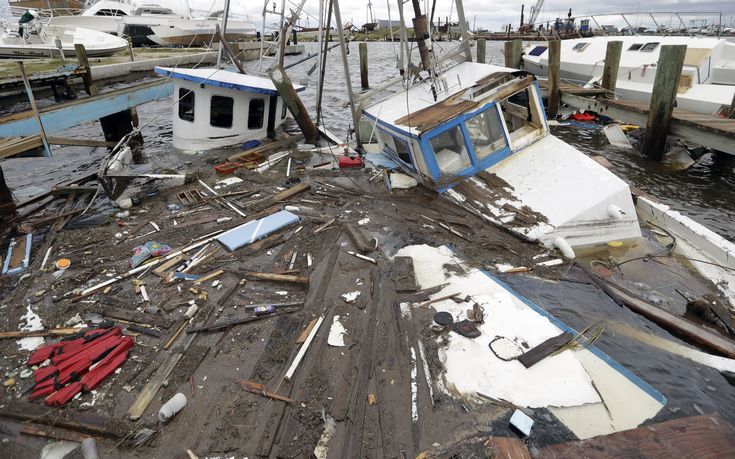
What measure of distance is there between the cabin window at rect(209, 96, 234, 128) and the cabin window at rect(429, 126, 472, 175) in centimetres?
842

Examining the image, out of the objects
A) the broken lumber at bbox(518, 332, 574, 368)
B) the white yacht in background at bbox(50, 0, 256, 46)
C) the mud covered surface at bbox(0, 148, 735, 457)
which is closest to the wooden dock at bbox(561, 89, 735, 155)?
the mud covered surface at bbox(0, 148, 735, 457)

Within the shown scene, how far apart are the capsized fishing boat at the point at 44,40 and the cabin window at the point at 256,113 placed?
781 inches

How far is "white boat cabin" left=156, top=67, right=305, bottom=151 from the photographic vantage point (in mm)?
12742

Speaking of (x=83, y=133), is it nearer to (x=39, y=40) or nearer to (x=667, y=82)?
(x=39, y=40)

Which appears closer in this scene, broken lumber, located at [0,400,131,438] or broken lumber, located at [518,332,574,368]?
broken lumber, located at [0,400,131,438]

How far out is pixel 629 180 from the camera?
44.5 feet

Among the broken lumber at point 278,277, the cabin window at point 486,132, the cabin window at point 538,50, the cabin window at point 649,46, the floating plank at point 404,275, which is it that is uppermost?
the cabin window at point 538,50

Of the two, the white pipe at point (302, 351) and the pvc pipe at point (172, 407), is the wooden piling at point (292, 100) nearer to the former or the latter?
the white pipe at point (302, 351)

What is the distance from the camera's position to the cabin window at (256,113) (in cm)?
1431

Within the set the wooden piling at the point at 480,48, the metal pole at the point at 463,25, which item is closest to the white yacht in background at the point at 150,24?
the wooden piling at the point at 480,48

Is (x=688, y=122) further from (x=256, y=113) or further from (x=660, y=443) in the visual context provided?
(x=256, y=113)

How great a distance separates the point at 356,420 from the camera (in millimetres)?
4242

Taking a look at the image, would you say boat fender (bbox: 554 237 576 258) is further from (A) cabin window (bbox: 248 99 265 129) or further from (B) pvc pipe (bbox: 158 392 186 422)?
(A) cabin window (bbox: 248 99 265 129)

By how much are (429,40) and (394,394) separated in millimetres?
8546
